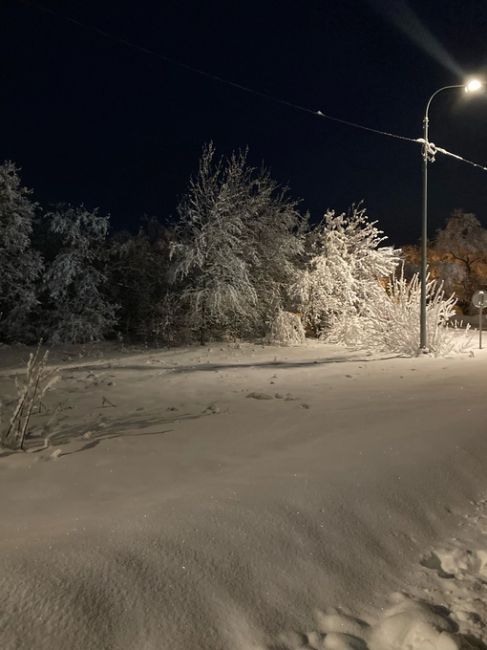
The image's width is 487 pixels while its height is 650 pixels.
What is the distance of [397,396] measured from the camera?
336 inches

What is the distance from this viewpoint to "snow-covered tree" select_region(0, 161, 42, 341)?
1759 cm

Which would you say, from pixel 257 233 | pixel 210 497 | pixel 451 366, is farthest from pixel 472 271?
pixel 210 497

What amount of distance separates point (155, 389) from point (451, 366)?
6.67 meters

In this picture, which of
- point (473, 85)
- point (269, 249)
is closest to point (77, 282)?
point (269, 249)

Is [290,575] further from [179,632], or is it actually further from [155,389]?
[155,389]

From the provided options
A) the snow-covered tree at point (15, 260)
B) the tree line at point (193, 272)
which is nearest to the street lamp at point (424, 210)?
the tree line at point (193, 272)

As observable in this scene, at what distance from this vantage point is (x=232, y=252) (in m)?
18.8

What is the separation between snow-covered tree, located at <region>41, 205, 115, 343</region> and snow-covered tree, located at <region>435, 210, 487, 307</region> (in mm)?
31189

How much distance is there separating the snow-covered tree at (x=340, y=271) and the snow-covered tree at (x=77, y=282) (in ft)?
22.1

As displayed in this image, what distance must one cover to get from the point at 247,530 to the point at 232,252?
621 inches

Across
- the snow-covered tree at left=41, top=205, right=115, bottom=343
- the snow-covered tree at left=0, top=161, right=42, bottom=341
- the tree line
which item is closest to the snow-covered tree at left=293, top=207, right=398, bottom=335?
the tree line

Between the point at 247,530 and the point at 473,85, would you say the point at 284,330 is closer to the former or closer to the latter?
the point at 473,85

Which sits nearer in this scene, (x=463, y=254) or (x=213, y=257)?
(x=213, y=257)

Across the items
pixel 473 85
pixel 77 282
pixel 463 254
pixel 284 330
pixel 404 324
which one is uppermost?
pixel 473 85
